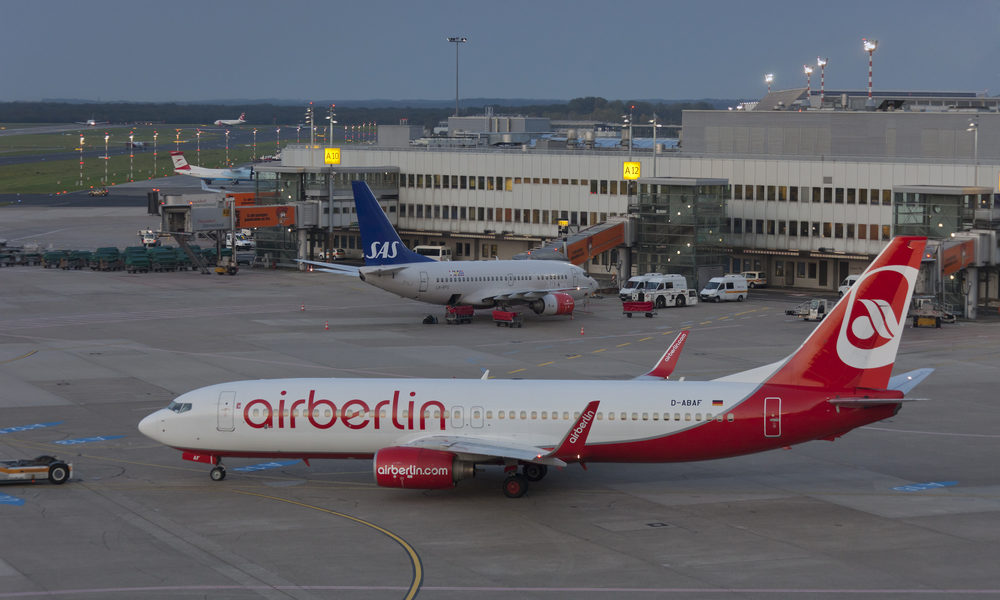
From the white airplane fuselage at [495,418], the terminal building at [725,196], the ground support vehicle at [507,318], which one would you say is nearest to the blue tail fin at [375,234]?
the ground support vehicle at [507,318]

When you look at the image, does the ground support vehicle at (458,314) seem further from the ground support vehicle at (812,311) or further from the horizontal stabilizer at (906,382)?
the horizontal stabilizer at (906,382)

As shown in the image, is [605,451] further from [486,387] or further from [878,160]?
[878,160]

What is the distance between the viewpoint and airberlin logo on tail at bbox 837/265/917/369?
40094 millimetres

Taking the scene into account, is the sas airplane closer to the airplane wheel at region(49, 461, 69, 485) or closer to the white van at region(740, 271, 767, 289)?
the white van at region(740, 271, 767, 289)

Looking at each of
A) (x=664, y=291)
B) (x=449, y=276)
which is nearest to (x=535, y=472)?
(x=449, y=276)

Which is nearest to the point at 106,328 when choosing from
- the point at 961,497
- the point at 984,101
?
the point at 961,497

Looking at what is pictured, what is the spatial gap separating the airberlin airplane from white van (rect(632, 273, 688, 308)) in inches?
2065

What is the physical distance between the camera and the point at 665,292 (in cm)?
9619

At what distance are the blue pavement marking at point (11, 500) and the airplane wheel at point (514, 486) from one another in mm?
15723

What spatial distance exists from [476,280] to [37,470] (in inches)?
1892

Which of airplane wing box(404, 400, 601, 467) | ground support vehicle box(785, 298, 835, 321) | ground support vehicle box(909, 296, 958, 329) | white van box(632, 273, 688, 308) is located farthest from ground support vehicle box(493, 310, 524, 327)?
airplane wing box(404, 400, 601, 467)

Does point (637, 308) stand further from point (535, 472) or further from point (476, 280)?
point (535, 472)

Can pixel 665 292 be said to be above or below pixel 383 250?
below

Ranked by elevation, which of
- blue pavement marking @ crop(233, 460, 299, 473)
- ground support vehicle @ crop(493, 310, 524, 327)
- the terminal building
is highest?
the terminal building
